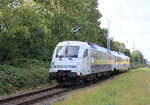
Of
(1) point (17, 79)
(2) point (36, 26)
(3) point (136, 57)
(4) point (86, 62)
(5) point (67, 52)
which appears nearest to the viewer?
(1) point (17, 79)

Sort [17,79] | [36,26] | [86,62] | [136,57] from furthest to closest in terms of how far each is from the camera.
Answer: [136,57] < [36,26] < [86,62] < [17,79]

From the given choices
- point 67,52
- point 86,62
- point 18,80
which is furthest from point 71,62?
point 18,80

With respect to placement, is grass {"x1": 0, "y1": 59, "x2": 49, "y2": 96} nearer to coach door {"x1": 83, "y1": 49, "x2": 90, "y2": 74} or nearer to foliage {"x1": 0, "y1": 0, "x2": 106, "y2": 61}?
foliage {"x1": 0, "y1": 0, "x2": 106, "y2": 61}

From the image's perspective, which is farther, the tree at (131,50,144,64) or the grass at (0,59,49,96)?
the tree at (131,50,144,64)

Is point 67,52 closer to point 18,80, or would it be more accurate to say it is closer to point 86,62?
point 86,62

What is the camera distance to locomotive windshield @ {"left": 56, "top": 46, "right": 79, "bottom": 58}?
17359 millimetres

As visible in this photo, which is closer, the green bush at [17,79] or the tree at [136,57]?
the green bush at [17,79]

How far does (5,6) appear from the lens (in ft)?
54.8

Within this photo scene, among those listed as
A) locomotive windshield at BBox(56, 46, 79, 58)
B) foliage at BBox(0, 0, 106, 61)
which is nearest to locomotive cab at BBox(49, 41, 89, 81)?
locomotive windshield at BBox(56, 46, 79, 58)

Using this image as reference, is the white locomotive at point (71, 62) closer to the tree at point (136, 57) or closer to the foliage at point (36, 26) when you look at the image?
the foliage at point (36, 26)

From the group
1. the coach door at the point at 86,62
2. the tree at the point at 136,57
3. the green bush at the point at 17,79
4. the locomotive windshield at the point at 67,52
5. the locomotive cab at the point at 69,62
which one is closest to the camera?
the green bush at the point at 17,79

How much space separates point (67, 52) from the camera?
57.7ft

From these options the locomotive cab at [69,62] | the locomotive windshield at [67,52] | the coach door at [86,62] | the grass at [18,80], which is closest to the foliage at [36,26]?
the grass at [18,80]

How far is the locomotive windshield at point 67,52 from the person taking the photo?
17.4 meters
